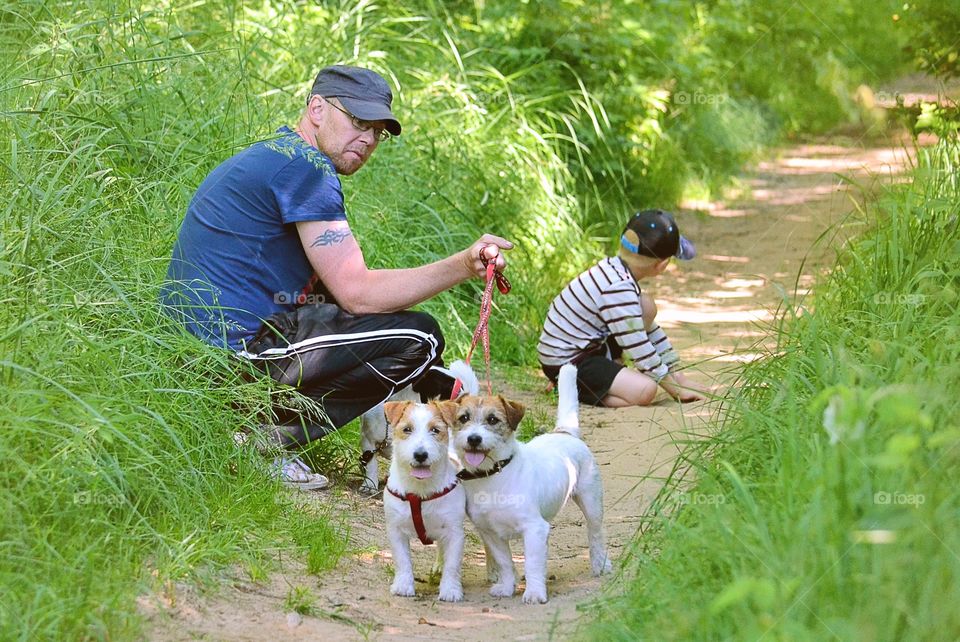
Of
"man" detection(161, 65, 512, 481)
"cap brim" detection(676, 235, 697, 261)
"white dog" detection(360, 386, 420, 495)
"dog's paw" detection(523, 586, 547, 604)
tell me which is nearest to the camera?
"dog's paw" detection(523, 586, 547, 604)

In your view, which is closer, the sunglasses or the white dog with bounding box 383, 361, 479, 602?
the white dog with bounding box 383, 361, 479, 602

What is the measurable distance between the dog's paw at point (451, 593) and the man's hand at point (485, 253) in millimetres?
1232

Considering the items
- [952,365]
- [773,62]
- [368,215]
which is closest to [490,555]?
[952,365]

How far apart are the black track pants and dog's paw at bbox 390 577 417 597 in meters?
Result: 0.88

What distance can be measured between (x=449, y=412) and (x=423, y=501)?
1.08 feet

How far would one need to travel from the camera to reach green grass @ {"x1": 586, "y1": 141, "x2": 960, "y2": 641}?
2789mm

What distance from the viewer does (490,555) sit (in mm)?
4332

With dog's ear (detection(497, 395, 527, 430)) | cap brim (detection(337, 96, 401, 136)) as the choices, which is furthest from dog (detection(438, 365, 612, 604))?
cap brim (detection(337, 96, 401, 136))

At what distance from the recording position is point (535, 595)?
13.2 feet

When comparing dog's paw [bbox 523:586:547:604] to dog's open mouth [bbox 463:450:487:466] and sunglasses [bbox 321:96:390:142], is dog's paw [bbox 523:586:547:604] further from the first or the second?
sunglasses [bbox 321:96:390:142]

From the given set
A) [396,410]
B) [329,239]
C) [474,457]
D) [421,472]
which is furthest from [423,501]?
[329,239]

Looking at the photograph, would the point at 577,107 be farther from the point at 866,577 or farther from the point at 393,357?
the point at 866,577

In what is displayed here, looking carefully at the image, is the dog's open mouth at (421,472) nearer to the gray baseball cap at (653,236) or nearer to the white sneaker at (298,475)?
the white sneaker at (298,475)

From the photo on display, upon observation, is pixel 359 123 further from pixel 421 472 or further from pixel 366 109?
pixel 421 472
